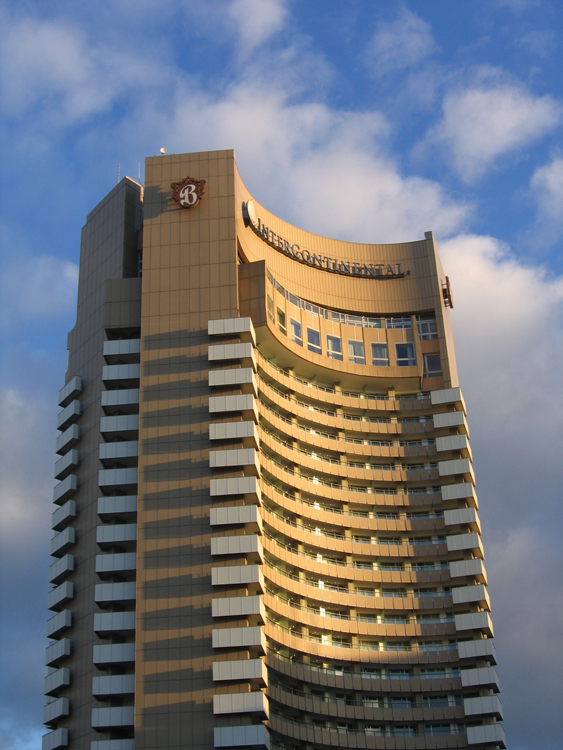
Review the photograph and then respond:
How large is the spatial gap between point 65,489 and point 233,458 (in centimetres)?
2037

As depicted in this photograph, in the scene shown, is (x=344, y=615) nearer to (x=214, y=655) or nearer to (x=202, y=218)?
(x=214, y=655)

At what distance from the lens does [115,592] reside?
310 ft

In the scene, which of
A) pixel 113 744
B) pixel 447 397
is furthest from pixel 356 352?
pixel 113 744

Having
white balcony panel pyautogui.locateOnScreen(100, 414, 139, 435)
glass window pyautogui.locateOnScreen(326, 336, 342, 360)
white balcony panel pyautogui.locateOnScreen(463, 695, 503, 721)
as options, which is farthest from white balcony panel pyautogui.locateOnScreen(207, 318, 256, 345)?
white balcony panel pyautogui.locateOnScreen(463, 695, 503, 721)

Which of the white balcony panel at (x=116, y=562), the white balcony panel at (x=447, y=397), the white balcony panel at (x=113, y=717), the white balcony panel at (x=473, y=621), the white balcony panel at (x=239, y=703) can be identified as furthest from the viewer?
the white balcony panel at (x=447, y=397)

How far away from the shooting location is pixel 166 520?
93.2 metres

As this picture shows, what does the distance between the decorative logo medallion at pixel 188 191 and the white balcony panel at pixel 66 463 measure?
26.2 meters

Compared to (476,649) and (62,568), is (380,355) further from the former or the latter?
(62,568)

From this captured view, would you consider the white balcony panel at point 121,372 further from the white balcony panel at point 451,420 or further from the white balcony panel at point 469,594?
the white balcony panel at point 469,594

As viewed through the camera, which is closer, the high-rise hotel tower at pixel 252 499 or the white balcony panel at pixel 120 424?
the high-rise hotel tower at pixel 252 499

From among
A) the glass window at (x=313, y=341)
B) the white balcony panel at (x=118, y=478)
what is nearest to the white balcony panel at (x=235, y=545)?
the white balcony panel at (x=118, y=478)

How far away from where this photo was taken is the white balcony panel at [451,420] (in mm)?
115562

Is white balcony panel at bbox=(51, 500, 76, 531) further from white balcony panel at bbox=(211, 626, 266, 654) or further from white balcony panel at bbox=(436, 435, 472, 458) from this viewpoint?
white balcony panel at bbox=(436, 435, 472, 458)

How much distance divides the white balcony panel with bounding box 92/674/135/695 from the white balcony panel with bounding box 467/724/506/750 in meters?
31.6
